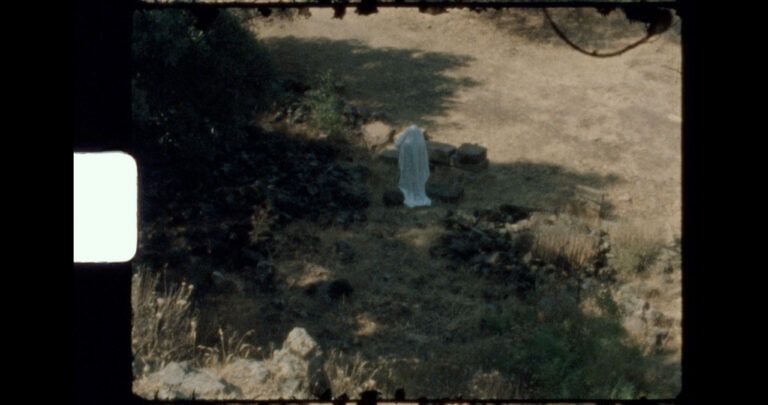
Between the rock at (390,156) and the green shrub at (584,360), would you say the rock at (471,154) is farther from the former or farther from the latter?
the green shrub at (584,360)

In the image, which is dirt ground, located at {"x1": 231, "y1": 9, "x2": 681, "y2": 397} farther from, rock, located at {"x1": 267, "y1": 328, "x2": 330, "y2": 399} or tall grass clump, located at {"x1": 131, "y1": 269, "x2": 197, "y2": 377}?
tall grass clump, located at {"x1": 131, "y1": 269, "x2": 197, "y2": 377}

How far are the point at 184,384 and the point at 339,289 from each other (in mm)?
4139

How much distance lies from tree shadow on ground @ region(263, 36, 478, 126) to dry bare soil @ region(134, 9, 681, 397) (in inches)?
1.8

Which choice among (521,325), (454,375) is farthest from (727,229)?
(521,325)

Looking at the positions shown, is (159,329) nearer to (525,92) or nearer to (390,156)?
(390,156)

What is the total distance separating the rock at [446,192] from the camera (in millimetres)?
11773

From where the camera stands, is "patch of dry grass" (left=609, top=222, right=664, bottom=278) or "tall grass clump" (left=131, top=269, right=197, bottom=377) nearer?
"tall grass clump" (left=131, top=269, right=197, bottom=377)

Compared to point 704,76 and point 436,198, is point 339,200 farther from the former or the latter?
point 704,76

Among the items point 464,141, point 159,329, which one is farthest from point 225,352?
point 464,141

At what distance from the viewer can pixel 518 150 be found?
44.7ft

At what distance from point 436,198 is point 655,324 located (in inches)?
167

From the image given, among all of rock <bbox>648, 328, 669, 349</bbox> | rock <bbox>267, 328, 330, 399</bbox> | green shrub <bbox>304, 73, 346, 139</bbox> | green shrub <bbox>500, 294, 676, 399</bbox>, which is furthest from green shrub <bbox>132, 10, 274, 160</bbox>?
rock <bbox>648, 328, 669, 349</bbox>

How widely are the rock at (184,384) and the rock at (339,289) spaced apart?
3703mm

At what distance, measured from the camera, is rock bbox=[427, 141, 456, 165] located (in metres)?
12.7
